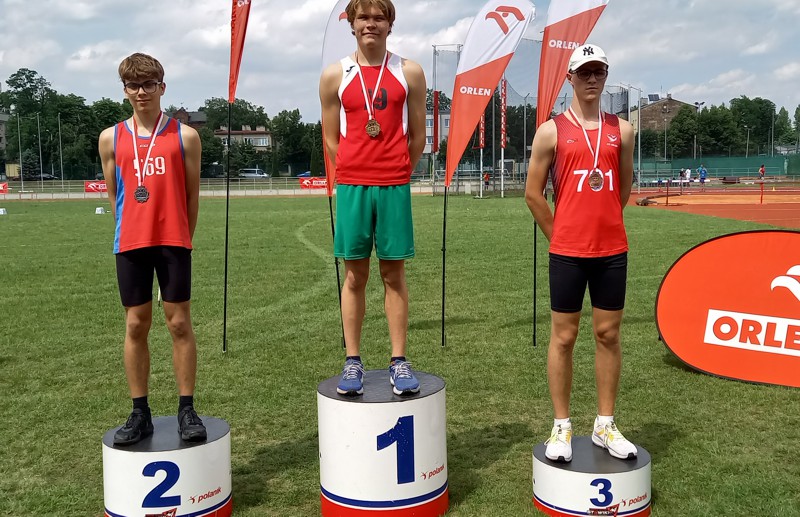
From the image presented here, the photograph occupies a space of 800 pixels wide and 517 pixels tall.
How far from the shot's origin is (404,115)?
13.2 feet

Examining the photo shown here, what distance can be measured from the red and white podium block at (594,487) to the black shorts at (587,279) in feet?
2.59

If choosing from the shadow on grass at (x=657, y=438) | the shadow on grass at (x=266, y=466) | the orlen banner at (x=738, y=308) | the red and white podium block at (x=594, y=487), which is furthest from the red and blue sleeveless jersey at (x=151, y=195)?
the orlen banner at (x=738, y=308)

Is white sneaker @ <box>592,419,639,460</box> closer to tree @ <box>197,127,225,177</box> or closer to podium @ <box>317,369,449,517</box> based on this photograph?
podium @ <box>317,369,449,517</box>

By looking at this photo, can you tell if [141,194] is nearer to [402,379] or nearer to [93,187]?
[402,379]

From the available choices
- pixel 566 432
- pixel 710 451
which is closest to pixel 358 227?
pixel 566 432

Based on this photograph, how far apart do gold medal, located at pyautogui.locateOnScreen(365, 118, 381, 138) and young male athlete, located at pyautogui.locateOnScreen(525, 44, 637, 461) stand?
2.72 ft

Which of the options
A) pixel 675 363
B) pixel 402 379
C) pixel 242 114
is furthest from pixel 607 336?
pixel 242 114

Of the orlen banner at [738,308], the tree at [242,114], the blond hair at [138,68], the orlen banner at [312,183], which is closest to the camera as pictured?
the blond hair at [138,68]

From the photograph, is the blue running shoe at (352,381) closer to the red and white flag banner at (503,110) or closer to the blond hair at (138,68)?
the blond hair at (138,68)

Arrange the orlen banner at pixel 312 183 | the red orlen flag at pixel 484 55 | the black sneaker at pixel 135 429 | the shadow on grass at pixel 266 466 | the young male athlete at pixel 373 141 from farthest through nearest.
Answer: the orlen banner at pixel 312 183 < the red orlen flag at pixel 484 55 < the shadow on grass at pixel 266 466 < the young male athlete at pixel 373 141 < the black sneaker at pixel 135 429

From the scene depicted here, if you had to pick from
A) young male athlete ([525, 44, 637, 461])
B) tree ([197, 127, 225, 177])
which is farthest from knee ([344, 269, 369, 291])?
tree ([197, 127, 225, 177])

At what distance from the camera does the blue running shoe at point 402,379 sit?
147 inches

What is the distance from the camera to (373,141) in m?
3.96

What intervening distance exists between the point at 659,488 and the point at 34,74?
126m
